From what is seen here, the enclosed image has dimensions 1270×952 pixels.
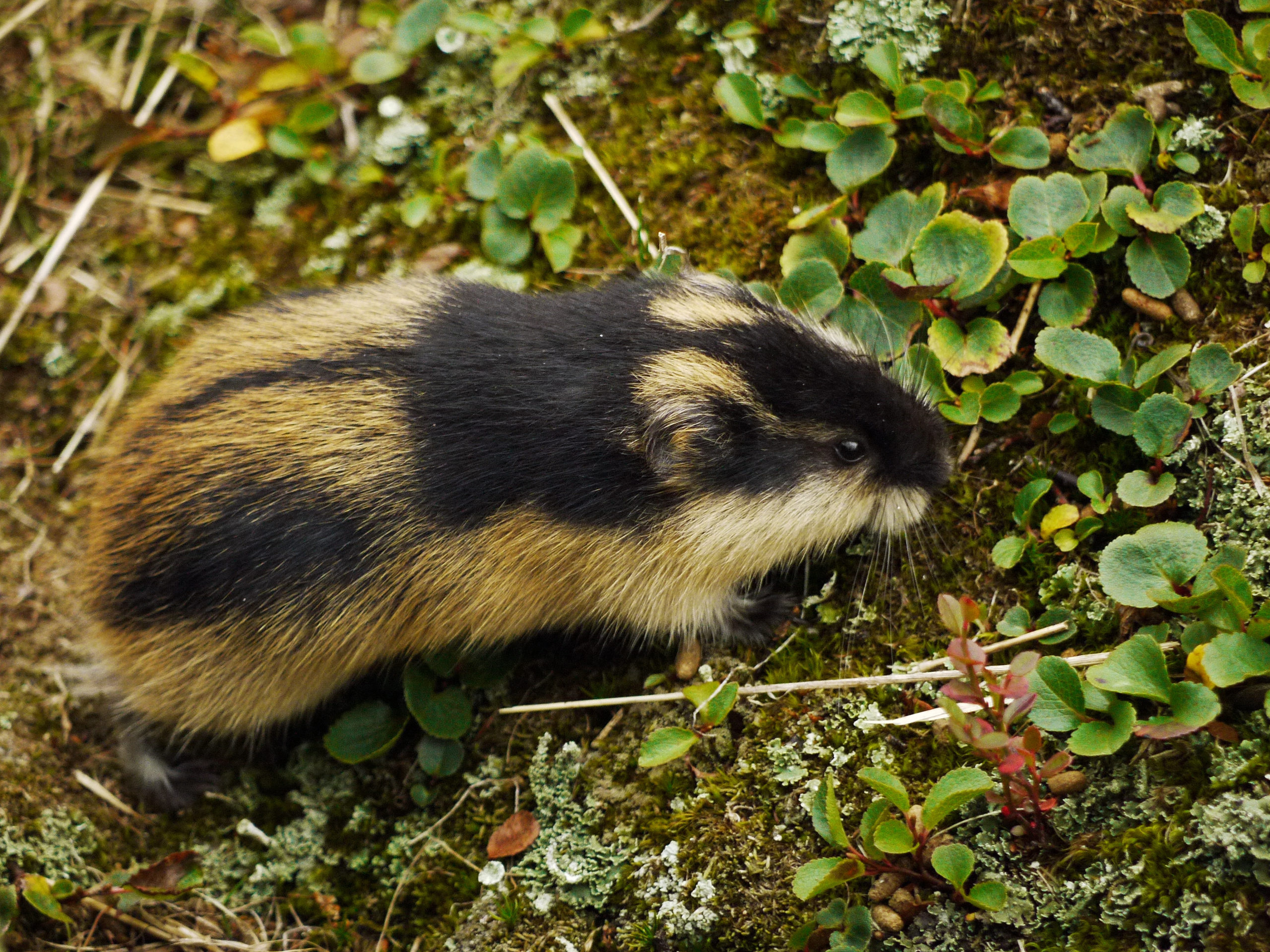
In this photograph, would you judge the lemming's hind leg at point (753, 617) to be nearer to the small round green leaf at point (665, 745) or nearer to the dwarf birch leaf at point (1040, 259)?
the small round green leaf at point (665, 745)

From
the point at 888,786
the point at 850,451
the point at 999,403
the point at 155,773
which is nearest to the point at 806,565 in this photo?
the point at 850,451

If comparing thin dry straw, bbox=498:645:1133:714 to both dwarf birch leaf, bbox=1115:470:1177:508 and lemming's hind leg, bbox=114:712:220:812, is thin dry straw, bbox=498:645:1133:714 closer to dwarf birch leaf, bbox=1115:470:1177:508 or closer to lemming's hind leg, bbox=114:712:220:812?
dwarf birch leaf, bbox=1115:470:1177:508

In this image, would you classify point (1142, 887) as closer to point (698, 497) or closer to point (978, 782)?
point (978, 782)

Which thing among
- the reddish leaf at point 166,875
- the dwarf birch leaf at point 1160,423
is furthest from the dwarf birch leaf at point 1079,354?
the reddish leaf at point 166,875

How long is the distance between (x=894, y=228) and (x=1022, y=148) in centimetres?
63

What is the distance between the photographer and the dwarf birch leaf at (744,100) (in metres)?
5.20

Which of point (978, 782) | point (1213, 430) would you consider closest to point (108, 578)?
point (978, 782)

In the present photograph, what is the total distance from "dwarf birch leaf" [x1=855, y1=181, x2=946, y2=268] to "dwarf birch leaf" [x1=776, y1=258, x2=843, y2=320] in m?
0.19

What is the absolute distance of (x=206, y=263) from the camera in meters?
6.39

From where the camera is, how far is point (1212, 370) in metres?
3.95

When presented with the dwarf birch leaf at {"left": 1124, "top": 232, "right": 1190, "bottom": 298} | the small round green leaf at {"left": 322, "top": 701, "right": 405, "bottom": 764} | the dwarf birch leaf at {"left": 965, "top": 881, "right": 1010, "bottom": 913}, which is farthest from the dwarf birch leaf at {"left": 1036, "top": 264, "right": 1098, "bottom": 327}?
the small round green leaf at {"left": 322, "top": 701, "right": 405, "bottom": 764}

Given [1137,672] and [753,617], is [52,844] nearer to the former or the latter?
[753,617]

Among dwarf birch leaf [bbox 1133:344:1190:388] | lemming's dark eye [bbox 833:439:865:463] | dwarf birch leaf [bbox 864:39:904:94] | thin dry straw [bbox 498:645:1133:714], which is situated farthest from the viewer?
dwarf birch leaf [bbox 864:39:904:94]

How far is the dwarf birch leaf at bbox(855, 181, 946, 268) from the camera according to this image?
4.66 m
